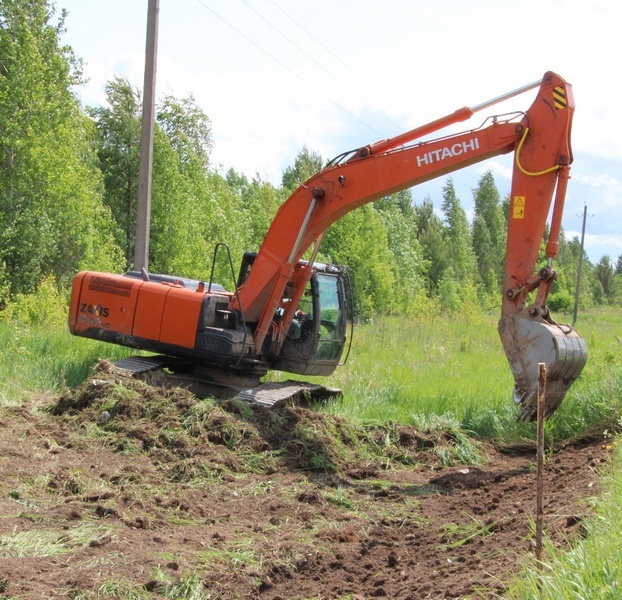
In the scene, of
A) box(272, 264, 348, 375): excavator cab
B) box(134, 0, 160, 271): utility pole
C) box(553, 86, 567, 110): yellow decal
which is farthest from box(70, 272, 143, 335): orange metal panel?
box(553, 86, 567, 110): yellow decal

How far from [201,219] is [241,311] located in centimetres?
1449

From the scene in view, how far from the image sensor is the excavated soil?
216 inches

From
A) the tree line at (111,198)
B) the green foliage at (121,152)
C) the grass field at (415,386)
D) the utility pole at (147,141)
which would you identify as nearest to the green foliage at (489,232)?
the tree line at (111,198)

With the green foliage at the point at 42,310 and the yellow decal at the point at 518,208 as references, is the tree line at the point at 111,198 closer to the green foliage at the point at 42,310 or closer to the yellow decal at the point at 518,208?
the green foliage at the point at 42,310

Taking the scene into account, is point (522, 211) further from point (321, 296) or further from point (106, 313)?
point (106, 313)

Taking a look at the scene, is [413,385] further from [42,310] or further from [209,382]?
[42,310]

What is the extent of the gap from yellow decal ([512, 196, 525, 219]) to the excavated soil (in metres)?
2.72

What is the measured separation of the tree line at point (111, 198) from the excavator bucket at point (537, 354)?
11.2 meters

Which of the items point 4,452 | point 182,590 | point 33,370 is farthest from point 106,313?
point 182,590

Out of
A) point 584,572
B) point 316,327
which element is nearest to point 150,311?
point 316,327

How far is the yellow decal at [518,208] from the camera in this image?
9508mm

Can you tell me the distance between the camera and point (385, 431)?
10.4 metres

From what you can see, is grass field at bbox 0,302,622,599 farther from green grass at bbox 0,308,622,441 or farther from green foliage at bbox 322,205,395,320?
green foliage at bbox 322,205,395,320

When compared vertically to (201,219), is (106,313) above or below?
below
